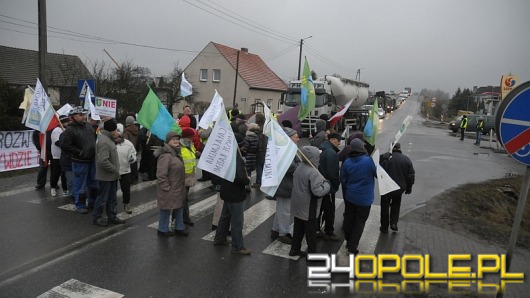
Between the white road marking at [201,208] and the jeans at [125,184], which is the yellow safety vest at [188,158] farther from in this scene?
the jeans at [125,184]

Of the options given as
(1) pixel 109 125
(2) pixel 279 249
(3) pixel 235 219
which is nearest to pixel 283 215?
(2) pixel 279 249

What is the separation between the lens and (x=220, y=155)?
529cm

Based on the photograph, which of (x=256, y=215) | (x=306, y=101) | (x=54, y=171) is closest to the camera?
(x=256, y=215)

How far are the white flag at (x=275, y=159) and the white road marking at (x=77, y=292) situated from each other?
7.47 feet

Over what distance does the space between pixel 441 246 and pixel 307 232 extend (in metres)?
2.79

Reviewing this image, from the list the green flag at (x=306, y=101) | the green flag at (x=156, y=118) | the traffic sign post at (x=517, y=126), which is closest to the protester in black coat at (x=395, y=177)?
the traffic sign post at (x=517, y=126)

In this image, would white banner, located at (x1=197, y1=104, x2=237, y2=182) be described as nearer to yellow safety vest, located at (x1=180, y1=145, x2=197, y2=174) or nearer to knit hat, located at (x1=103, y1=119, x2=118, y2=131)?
yellow safety vest, located at (x1=180, y1=145, x2=197, y2=174)

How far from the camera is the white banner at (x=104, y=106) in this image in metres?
10.5

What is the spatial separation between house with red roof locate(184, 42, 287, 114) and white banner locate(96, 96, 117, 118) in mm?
27358

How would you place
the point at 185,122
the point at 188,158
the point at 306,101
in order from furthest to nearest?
the point at 306,101, the point at 185,122, the point at 188,158

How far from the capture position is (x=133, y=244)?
5.84m

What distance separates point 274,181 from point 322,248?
6.50 ft

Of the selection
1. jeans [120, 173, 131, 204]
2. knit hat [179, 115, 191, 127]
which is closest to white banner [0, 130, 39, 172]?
knit hat [179, 115, 191, 127]

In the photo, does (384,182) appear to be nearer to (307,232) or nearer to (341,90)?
(307,232)
